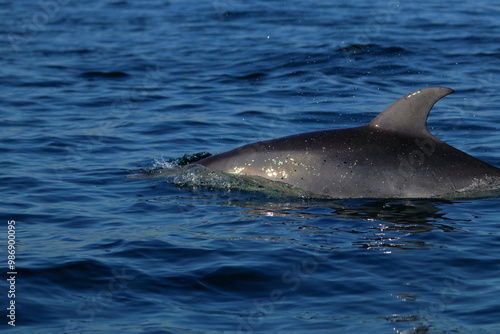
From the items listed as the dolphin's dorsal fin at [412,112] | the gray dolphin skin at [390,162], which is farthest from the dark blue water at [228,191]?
the dolphin's dorsal fin at [412,112]

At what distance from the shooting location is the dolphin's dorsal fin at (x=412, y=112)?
1211cm

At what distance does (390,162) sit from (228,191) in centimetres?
242

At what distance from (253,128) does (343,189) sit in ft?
18.1

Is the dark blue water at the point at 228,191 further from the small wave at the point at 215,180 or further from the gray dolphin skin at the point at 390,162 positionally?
the gray dolphin skin at the point at 390,162

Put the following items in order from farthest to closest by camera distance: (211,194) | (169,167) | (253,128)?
(253,128) → (169,167) → (211,194)

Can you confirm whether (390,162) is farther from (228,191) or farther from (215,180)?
(215,180)

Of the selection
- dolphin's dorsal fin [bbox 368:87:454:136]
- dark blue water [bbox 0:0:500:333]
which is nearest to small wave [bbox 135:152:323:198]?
dark blue water [bbox 0:0:500:333]

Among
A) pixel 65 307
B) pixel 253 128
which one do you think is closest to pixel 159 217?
pixel 65 307

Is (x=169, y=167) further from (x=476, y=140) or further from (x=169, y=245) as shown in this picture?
(x=476, y=140)

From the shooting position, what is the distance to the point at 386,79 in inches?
871

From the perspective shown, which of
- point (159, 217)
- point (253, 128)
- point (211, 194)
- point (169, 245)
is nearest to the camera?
point (169, 245)

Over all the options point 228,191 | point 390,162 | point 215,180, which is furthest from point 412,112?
point 215,180

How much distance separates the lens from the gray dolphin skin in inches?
486

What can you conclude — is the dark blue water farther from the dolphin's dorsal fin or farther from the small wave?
the dolphin's dorsal fin
